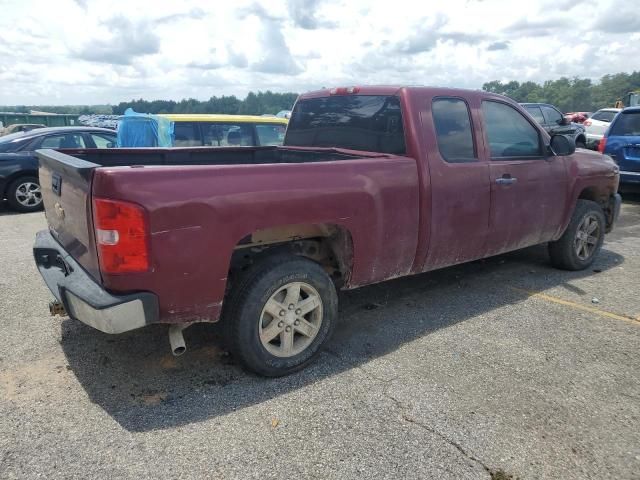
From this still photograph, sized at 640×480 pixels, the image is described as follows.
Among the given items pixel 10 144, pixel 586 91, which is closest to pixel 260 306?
pixel 10 144

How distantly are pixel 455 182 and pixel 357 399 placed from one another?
6.16 feet

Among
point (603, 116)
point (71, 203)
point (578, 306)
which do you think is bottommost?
point (578, 306)

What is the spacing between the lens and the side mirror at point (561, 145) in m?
4.96

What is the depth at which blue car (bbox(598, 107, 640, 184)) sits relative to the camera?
9.60 m

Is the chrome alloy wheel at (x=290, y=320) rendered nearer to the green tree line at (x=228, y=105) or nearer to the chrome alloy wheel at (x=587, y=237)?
the chrome alloy wheel at (x=587, y=237)

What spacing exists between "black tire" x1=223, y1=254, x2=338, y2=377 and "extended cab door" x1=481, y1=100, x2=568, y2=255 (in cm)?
192

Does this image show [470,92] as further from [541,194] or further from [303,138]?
[303,138]

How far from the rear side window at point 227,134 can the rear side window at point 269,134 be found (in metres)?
0.19

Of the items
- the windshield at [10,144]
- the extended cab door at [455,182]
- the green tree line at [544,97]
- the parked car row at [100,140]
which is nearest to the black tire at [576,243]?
the extended cab door at [455,182]

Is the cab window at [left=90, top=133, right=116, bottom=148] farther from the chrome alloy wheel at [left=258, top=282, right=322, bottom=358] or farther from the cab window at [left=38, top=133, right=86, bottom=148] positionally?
the chrome alloy wheel at [left=258, top=282, right=322, bottom=358]

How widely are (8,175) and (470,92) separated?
8.43 meters

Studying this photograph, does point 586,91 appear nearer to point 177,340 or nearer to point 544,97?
point 544,97

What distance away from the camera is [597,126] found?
647 inches

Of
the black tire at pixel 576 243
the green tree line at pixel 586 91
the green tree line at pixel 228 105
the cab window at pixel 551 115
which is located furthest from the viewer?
the green tree line at pixel 586 91
